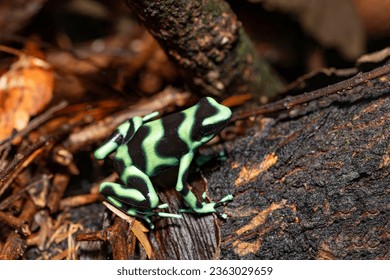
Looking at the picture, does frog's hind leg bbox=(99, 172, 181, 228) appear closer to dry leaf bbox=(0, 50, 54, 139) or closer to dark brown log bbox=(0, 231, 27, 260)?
dark brown log bbox=(0, 231, 27, 260)

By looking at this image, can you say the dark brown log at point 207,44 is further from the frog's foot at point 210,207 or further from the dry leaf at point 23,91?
the dry leaf at point 23,91

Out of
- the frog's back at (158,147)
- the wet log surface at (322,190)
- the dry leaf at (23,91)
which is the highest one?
the dry leaf at (23,91)

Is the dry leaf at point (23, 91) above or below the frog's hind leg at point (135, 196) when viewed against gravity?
above

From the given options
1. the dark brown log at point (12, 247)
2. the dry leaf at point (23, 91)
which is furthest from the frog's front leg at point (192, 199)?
the dry leaf at point (23, 91)

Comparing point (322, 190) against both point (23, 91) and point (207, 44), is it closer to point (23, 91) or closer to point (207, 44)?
point (207, 44)
